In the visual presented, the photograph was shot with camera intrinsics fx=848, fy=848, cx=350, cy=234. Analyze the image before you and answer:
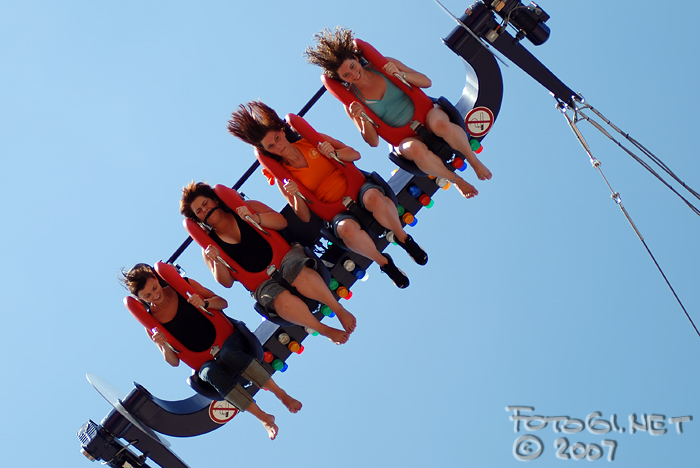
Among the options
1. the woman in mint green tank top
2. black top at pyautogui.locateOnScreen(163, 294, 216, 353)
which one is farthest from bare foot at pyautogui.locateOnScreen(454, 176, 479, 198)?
black top at pyautogui.locateOnScreen(163, 294, 216, 353)

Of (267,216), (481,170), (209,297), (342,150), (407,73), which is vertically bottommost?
(209,297)

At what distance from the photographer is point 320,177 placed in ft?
15.7

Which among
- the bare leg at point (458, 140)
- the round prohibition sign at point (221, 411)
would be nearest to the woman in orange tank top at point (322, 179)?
the bare leg at point (458, 140)

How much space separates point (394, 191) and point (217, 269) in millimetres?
1104

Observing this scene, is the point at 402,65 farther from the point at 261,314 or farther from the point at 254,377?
the point at 254,377

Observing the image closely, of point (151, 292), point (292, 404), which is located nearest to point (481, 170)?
point (292, 404)

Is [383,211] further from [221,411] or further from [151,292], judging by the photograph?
[221,411]

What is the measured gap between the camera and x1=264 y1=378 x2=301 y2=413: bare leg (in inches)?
188

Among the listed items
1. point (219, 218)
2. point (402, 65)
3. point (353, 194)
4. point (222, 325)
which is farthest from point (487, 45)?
point (222, 325)

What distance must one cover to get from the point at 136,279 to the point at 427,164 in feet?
5.70

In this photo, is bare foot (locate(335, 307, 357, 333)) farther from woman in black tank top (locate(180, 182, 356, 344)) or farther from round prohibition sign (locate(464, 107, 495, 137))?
round prohibition sign (locate(464, 107, 495, 137))

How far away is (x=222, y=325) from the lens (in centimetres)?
484

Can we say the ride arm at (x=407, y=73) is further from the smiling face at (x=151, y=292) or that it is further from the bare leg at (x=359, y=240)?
the smiling face at (x=151, y=292)

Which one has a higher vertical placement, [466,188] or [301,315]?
[466,188]
